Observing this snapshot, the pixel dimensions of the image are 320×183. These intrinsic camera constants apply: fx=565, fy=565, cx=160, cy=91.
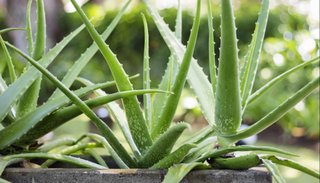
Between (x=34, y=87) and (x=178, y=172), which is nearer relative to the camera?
(x=178, y=172)

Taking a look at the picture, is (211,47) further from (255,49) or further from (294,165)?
(294,165)

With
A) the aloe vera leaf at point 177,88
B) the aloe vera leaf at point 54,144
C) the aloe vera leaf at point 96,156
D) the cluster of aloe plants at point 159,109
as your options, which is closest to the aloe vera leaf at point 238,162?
the cluster of aloe plants at point 159,109

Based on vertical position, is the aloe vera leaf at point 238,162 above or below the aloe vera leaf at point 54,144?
below

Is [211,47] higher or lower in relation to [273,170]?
higher

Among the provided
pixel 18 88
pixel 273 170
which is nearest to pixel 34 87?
pixel 18 88

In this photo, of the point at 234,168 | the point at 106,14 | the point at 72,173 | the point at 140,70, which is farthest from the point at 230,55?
the point at 106,14

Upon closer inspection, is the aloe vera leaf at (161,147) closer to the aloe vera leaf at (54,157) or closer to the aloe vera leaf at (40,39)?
the aloe vera leaf at (54,157)

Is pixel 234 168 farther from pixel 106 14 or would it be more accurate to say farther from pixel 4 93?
pixel 106 14
